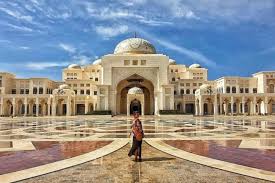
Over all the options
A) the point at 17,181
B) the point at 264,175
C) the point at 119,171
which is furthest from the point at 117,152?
the point at 264,175

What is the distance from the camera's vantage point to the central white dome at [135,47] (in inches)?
2110

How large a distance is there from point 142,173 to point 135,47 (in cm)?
4931

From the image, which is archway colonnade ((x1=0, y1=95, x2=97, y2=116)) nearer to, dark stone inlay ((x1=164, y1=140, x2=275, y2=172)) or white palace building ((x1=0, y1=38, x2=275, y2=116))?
white palace building ((x1=0, y1=38, x2=275, y2=116))

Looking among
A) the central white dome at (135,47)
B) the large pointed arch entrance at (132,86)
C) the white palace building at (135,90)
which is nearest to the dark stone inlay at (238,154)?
the white palace building at (135,90)

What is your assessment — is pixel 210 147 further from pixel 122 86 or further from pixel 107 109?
pixel 122 86

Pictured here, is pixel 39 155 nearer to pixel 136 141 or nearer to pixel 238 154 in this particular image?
pixel 136 141

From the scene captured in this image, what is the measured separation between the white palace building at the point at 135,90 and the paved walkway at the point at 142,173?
38.0 metres

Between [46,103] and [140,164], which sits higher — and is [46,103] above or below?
above

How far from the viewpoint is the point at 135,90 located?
53.0m

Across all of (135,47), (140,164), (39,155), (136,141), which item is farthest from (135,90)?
(140,164)

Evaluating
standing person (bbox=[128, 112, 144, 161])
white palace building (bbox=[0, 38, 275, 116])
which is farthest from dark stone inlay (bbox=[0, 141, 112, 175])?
white palace building (bbox=[0, 38, 275, 116])

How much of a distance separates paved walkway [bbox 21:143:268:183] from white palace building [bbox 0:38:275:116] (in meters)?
38.0

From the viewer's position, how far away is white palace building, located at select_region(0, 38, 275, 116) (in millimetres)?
48375

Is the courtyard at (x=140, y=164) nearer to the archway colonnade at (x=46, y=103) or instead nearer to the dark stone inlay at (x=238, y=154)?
the dark stone inlay at (x=238, y=154)
